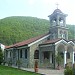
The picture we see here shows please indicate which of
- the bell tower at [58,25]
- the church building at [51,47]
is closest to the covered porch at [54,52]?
the church building at [51,47]

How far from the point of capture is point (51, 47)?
31.8m

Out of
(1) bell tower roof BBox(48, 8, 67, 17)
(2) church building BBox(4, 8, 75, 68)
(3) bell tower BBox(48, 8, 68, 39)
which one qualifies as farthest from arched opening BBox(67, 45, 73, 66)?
(1) bell tower roof BBox(48, 8, 67, 17)

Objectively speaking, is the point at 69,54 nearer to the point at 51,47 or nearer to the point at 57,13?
the point at 51,47

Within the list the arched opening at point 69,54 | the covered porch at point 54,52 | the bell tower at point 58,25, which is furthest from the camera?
the bell tower at point 58,25

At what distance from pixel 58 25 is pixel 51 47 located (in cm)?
491

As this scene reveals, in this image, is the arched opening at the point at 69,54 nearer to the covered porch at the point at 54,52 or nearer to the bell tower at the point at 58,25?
the covered porch at the point at 54,52

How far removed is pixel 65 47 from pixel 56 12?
20.8 ft

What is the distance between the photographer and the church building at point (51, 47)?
105 ft

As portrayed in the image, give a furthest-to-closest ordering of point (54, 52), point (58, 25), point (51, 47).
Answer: point (58, 25) < point (51, 47) < point (54, 52)

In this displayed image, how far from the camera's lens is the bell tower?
35.5 m

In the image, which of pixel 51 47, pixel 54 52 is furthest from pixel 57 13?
pixel 54 52

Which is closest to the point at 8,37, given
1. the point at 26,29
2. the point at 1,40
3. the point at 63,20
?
the point at 1,40

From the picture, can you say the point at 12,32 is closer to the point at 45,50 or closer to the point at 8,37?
the point at 8,37

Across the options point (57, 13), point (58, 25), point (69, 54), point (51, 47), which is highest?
point (57, 13)
